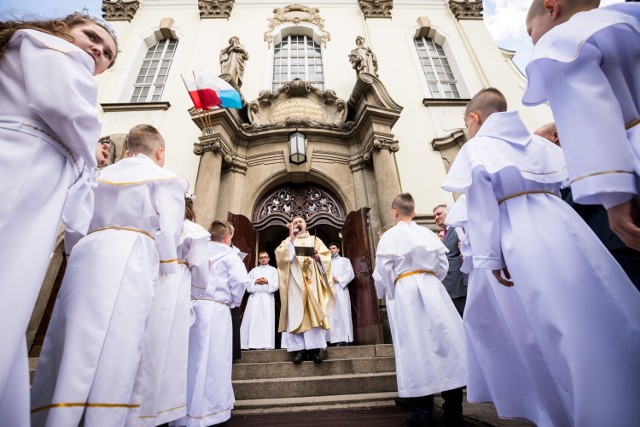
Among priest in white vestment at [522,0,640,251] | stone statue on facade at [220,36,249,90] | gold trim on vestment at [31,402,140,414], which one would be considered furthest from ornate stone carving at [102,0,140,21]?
priest in white vestment at [522,0,640,251]

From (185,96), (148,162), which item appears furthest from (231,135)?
(148,162)

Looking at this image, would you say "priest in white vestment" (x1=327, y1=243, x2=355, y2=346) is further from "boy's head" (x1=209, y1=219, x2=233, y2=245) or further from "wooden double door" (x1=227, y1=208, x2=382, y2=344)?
"boy's head" (x1=209, y1=219, x2=233, y2=245)

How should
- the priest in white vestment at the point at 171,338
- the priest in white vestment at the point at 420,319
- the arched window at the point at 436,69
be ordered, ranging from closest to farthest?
the priest in white vestment at the point at 171,338 → the priest in white vestment at the point at 420,319 → the arched window at the point at 436,69

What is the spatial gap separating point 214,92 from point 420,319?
20.9ft

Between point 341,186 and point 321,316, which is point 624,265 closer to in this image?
point 321,316

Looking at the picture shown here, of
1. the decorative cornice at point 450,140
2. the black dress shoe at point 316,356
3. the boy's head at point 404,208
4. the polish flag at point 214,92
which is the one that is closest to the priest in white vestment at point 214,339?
the black dress shoe at point 316,356

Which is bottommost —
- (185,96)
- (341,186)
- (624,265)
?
(624,265)

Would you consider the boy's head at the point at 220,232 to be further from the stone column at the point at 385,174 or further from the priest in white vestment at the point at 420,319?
the stone column at the point at 385,174

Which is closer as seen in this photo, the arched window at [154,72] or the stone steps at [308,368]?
the stone steps at [308,368]

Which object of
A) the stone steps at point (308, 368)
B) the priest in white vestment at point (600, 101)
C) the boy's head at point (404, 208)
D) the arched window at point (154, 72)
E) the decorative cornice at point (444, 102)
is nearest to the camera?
the priest in white vestment at point (600, 101)

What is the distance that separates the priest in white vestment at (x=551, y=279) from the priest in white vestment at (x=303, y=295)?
3.00 meters

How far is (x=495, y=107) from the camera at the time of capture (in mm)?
2076

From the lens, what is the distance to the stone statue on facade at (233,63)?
8.21 metres

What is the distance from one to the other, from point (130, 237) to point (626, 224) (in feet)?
8.26
